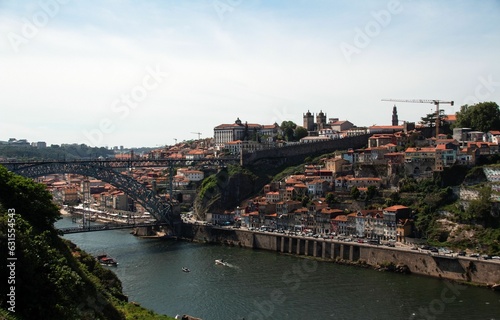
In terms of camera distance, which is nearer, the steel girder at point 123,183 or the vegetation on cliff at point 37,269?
the vegetation on cliff at point 37,269

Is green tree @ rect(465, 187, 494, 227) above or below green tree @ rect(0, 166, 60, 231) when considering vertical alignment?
below

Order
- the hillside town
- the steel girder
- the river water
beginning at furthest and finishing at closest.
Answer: the steel girder, the hillside town, the river water

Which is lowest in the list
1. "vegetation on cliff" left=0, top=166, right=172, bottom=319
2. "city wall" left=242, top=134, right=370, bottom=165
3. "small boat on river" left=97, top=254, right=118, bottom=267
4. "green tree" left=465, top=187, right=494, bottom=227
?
"small boat on river" left=97, top=254, right=118, bottom=267

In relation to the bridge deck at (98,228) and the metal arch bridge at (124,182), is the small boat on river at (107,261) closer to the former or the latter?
the bridge deck at (98,228)

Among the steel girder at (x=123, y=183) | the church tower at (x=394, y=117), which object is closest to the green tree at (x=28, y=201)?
the steel girder at (x=123, y=183)

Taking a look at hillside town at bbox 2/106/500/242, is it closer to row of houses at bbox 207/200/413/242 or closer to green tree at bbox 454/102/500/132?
row of houses at bbox 207/200/413/242

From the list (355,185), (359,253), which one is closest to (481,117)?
(355,185)

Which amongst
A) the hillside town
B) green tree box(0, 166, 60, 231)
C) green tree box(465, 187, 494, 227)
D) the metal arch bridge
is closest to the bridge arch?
the metal arch bridge

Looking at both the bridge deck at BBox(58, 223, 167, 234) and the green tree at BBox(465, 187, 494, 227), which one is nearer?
the green tree at BBox(465, 187, 494, 227)
